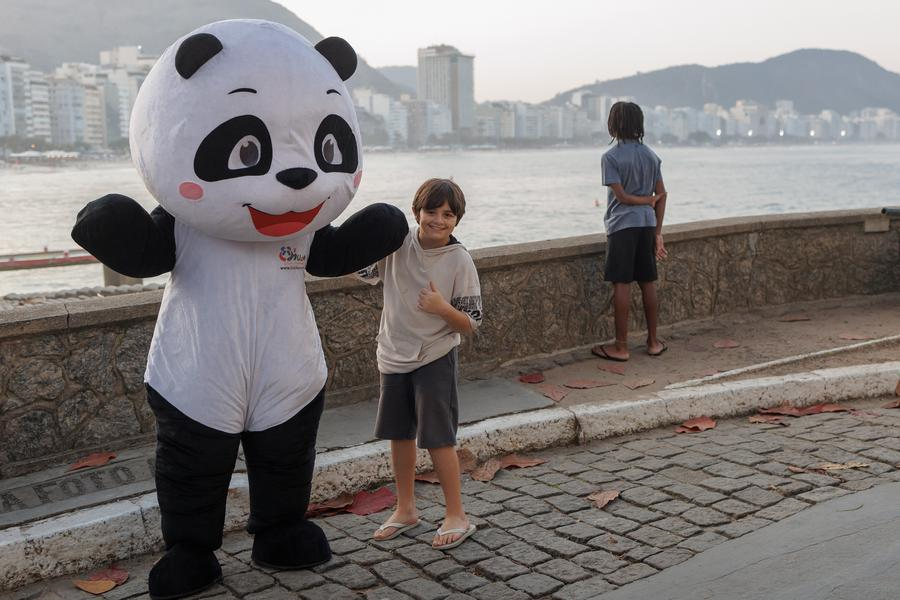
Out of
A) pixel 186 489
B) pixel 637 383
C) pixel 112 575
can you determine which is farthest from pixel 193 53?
pixel 637 383

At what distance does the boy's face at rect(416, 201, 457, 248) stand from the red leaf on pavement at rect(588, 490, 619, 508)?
1.48m

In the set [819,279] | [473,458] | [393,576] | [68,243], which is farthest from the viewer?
[68,243]

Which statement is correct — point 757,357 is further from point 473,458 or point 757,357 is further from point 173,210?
point 173,210

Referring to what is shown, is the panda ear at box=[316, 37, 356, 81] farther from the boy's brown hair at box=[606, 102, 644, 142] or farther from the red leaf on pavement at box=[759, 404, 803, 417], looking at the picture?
the red leaf on pavement at box=[759, 404, 803, 417]

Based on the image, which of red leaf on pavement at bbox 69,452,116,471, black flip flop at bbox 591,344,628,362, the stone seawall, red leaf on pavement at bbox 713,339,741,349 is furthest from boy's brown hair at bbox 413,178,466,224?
red leaf on pavement at bbox 713,339,741,349

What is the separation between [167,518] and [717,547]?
2.23 meters

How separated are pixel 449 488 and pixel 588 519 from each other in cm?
69

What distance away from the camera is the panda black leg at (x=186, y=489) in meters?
3.65

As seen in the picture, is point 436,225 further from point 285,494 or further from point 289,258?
point 285,494

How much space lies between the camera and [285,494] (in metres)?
3.95

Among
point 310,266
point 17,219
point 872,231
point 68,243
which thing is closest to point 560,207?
point 68,243

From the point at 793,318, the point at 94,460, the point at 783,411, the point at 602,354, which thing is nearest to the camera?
the point at 94,460

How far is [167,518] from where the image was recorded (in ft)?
12.2

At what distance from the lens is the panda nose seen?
3.54m
